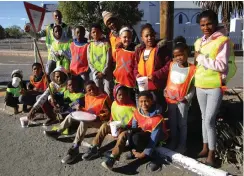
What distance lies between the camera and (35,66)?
20.3 ft

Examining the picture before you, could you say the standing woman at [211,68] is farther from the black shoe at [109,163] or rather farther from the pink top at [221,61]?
the black shoe at [109,163]

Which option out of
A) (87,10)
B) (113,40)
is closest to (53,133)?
(113,40)

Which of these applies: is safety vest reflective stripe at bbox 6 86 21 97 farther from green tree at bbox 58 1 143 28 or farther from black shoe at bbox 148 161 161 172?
green tree at bbox 58 1 143 28

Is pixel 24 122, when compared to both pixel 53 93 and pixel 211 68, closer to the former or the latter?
pixel 53 93

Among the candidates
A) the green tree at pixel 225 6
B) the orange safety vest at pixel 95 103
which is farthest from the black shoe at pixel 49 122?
the green tree at pixel 225 6

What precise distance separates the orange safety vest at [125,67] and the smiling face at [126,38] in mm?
106

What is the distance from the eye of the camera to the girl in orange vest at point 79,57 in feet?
17.7

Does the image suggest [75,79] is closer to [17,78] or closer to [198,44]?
[17,78]

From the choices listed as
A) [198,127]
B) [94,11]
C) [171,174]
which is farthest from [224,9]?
Answer: [94,11]

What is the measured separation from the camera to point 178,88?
397 cm

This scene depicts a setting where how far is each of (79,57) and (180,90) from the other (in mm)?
2151

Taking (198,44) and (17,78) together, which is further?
(17,78)

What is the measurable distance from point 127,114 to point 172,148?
77 cm

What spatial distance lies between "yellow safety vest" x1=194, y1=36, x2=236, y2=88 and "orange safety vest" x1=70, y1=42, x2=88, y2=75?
2.33 m
